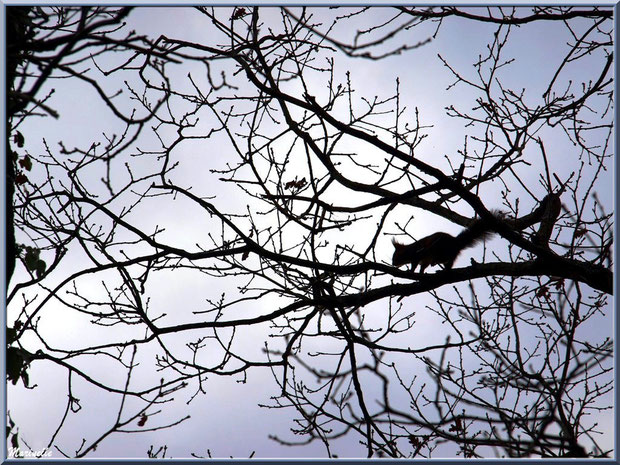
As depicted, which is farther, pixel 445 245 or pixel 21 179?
pixel 445 245

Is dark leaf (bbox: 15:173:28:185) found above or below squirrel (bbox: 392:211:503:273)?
below

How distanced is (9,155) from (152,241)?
1008 millimetres

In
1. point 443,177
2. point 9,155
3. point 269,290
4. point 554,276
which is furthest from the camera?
point 554,276

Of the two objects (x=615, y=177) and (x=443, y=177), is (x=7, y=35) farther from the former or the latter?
(x=615, y=177)

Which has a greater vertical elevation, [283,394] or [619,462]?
[283,394]

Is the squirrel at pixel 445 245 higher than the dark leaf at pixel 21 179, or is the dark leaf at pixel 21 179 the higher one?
the squirrel at pixel 445 245

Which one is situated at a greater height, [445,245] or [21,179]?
[445,245]

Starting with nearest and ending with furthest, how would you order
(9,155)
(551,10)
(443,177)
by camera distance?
(9,155)
(443,177)
(551,10)

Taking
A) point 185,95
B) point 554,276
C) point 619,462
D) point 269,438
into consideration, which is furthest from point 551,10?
Result: point 269,438

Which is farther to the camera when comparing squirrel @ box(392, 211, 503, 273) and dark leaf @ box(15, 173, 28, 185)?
squirrel @ box(392, 211, 503, 273)

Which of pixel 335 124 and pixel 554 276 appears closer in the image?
pixel 335 124

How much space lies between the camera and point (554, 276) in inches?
168

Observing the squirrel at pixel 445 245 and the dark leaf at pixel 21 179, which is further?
the squirrel at pixel 445 245

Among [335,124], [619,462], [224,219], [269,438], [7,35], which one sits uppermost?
[335,124]
